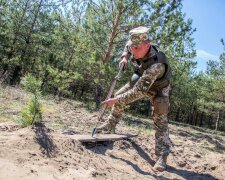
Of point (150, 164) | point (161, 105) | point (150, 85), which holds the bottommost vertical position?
point (150, 164)

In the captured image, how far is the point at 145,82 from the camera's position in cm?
434

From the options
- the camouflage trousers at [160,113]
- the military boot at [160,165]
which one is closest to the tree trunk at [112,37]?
the camouflage trousers at [160,113]

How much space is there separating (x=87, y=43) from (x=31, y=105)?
983cm

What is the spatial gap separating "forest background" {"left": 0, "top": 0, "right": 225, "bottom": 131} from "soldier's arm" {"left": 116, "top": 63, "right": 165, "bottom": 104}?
1.54 meters

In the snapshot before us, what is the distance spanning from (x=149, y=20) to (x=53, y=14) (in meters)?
7.79

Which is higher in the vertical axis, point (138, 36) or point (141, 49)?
point (138, 36)

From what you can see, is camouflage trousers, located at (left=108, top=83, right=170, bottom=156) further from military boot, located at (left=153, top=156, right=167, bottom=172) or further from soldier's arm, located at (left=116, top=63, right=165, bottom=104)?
soldier's arm, located at (left=116, top=63, right=165, bottom=104)

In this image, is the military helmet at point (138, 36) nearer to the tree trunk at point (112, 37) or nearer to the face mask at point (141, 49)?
the face mask at point (141, 49)

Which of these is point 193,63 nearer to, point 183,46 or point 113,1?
point 183,46

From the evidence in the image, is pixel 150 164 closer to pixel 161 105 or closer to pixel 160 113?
pixel 160 113

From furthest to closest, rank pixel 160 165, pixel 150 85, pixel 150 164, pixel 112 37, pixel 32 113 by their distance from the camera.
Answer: pixel 112 37
pixel 150 164
pixel 160 165
pixel 32 113
pixel 150 85

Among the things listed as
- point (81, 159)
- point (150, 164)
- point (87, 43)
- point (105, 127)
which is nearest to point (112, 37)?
point (87, 43)

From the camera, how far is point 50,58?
22422 millimetres

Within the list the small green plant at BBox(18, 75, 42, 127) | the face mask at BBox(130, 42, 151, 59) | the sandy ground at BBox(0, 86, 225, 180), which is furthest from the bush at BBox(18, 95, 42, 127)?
the face mask at BBox(130, 42, 151, 59)
